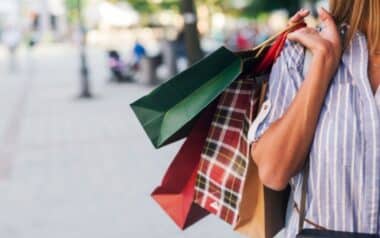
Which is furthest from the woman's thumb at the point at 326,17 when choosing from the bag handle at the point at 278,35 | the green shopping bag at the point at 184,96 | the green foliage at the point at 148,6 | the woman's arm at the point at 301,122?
the green foliage at the point at 148,6

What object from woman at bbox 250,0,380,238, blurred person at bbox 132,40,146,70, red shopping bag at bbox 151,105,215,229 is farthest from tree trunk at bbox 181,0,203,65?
woman at bbox 250,0,380,238

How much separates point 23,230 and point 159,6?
32322 millimetres

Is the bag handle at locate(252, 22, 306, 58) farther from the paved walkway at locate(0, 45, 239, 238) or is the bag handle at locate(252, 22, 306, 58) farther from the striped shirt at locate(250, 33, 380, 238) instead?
the paved walkway at locate(0, 45, 239, 238)

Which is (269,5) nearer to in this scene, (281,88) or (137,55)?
(137,55)

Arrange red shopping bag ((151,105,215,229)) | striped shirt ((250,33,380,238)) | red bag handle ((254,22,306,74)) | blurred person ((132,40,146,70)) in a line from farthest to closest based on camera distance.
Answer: blurred person ((132,40,146,70)) < red shopping bag ((151,105,215,229)) < red bag handle ((254,22,306,74)) < striped shirt ((250,33,380,238))

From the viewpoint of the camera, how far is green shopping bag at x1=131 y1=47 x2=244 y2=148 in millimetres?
1637

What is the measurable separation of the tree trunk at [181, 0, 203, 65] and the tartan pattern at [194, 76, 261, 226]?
31.5 ft

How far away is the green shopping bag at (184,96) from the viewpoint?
1637mm

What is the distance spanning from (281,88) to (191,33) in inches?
396

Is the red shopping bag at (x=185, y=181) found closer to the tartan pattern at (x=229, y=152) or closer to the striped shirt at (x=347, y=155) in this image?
the tartan pattern at (x=229, y=152)

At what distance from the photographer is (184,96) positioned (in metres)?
1.66

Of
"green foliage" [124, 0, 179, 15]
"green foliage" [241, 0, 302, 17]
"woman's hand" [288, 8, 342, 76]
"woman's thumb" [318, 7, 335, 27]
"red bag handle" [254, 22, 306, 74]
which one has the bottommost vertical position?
"green foliage" [124, 0, 179, 15]

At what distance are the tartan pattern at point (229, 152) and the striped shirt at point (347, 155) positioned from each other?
22 cm

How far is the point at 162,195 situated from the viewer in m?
1.95
